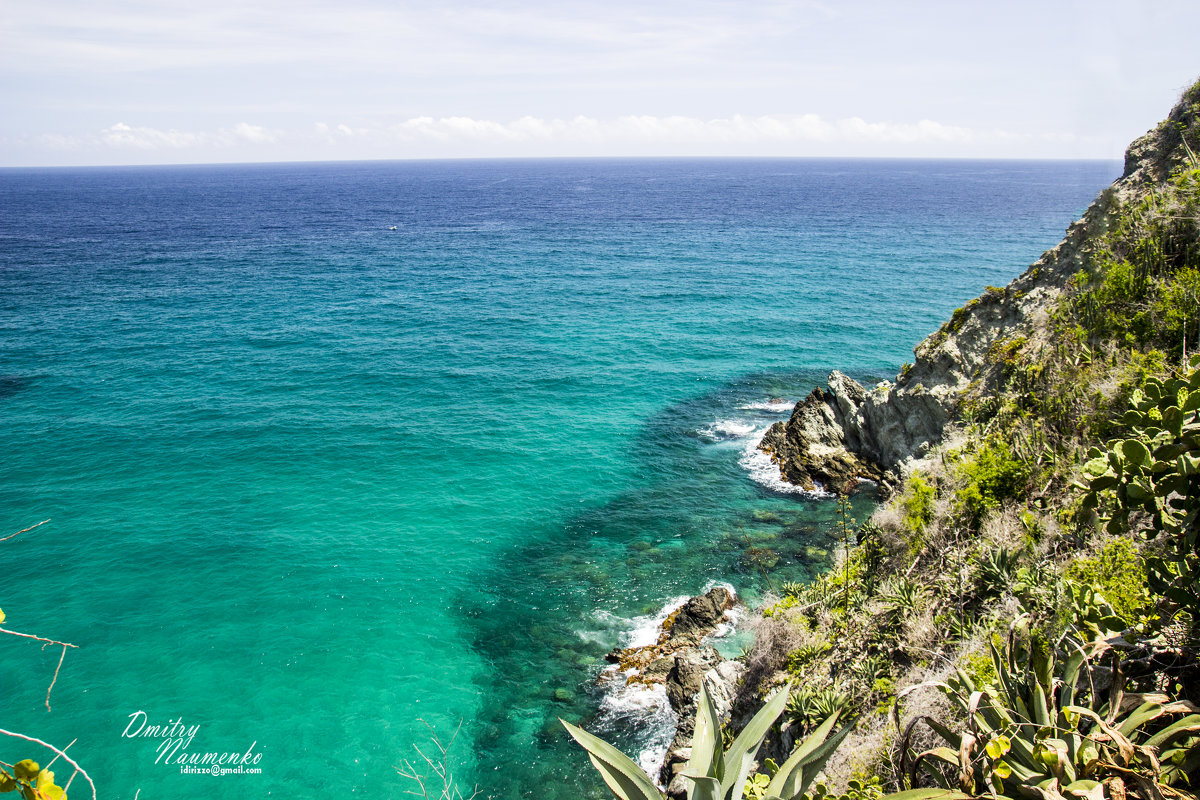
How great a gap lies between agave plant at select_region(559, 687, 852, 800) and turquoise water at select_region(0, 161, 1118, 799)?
40.4ft

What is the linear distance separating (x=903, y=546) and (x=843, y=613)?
213 cm

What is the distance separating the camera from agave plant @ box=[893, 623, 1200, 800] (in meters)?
4.89

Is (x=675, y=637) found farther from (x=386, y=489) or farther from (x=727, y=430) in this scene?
(x=727, y=430)

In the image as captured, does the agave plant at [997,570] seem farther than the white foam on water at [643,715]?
No

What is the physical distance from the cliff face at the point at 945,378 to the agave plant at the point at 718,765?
41.1 feet

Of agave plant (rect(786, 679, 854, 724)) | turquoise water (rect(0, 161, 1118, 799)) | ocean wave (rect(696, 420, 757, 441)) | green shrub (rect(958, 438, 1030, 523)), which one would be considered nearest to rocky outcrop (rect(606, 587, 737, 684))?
turquoise water (rect(0, 161, 1118, 799))

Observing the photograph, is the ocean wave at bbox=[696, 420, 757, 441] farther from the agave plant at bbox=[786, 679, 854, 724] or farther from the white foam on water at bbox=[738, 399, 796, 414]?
the agave plant at bbox=[786, 679, 854, 724]

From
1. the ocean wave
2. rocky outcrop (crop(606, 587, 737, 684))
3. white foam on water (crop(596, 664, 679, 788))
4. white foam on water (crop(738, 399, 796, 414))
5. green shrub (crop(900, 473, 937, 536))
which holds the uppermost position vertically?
green shrub (crop(900, 473, 937, 536))

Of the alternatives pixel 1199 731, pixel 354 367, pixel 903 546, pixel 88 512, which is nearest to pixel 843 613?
pixel 903 546

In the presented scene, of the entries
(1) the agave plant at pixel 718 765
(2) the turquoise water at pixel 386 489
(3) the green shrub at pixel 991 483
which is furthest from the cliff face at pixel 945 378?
(1) the agave plant at pixel 718 765

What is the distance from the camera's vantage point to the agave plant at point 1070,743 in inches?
192

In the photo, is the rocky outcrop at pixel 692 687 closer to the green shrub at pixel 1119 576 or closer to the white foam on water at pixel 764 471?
the green shrub at pixel 1119 576

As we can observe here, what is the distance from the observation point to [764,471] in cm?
3109

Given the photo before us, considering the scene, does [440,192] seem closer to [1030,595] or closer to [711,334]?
[711,334]
